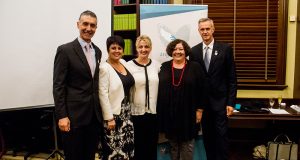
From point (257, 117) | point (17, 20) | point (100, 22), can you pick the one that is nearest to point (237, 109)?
point (257, 117)

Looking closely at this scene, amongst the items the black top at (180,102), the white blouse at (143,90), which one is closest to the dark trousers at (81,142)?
the white blouse at (143,90)

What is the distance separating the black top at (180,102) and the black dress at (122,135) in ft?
0.99

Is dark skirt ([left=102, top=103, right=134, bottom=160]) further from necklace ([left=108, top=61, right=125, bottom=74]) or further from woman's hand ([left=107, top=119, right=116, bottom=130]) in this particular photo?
necklace ([left=108, top=61, right=125, bottom=74])

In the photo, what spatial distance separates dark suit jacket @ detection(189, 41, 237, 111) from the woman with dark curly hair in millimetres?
130

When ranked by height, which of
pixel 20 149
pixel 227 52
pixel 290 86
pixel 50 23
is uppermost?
pixel 50 23

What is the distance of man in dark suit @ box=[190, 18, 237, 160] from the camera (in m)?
2.68

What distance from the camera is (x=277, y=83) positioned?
12.5 ft

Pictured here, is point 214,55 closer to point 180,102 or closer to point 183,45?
point 183,45

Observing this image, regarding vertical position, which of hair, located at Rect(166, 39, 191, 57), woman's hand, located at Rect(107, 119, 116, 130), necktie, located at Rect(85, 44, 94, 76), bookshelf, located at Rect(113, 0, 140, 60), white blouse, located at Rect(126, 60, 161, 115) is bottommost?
woman's hand, located at Rect(107, 119, 116, 130)

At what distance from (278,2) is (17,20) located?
3017mm

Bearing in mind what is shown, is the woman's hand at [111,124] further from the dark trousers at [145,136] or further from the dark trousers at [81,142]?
the dark trousers at [145,136]

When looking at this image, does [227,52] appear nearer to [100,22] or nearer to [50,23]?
[100,22]

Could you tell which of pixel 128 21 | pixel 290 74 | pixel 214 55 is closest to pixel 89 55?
pixel 214 55

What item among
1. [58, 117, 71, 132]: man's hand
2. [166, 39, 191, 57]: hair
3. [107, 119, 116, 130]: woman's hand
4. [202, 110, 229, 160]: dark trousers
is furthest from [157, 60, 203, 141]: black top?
[58, 117, 71, 132]: man's hand
